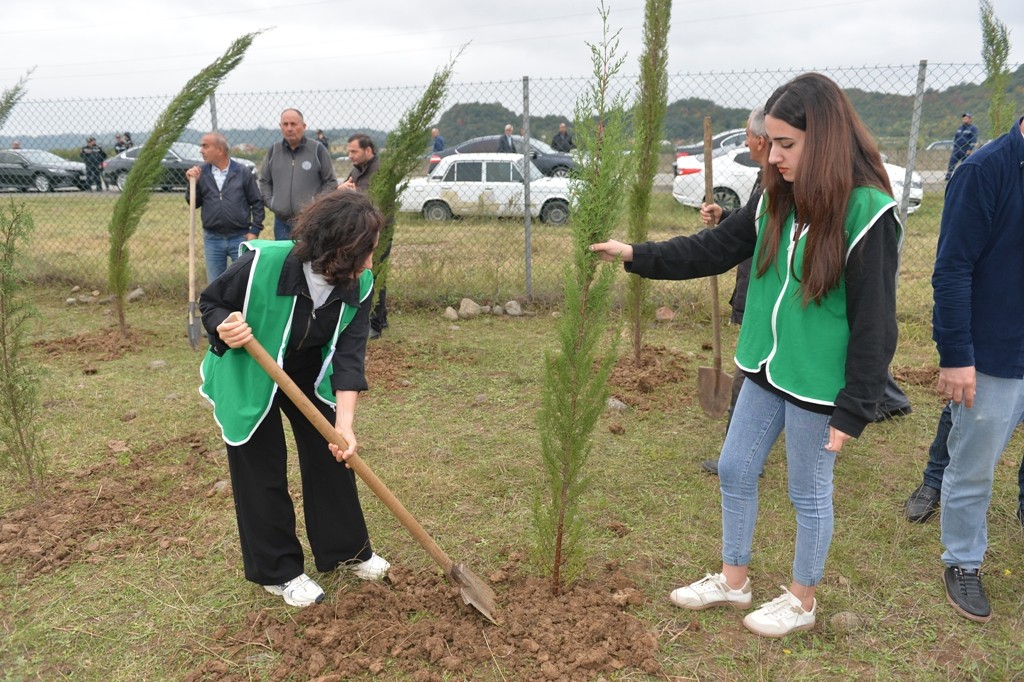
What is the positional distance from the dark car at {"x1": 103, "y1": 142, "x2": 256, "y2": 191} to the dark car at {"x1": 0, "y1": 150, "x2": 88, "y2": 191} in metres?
0.51

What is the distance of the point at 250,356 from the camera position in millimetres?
2662

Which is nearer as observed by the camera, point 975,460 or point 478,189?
point 975,460

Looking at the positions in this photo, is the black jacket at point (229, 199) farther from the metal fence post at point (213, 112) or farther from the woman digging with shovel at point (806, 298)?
the woman digging with shovel at point (806, 298)

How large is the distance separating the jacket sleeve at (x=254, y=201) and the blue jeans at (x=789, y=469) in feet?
17.6

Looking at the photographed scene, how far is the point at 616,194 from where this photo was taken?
2518 millimetres

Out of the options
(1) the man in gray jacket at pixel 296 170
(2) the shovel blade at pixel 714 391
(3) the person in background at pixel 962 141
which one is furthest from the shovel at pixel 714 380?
(3) the person in background at pixel 962 141

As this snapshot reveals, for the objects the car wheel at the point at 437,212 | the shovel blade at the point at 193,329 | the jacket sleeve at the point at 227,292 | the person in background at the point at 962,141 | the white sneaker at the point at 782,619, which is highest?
the person in background at the point at 962,141

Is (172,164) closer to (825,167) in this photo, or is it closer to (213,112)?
(213,112)

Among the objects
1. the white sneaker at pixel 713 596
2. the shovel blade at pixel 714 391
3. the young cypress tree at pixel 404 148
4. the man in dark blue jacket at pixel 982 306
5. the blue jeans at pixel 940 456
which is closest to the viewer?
the man in dark blue jacket at pixel 982 306

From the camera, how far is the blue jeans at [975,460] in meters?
2.67

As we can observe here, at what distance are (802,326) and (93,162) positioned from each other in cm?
1044

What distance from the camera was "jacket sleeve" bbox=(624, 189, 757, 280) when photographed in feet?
8.87

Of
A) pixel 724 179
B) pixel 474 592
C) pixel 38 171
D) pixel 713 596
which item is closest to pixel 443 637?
pixel 474 592

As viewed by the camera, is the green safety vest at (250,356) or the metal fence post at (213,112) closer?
the green safety vest at (250,356)
